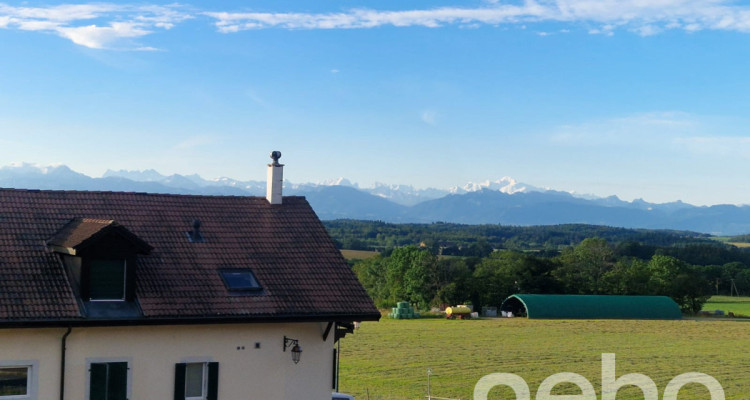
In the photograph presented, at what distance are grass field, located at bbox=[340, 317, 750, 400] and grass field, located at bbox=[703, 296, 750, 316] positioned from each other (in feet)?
79.0

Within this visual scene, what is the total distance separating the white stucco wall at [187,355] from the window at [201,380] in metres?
0.16

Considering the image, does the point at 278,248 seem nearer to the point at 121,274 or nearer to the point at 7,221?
the point at 121,274

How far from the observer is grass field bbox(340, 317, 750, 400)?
101 feet

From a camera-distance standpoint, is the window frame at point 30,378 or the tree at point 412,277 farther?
the tree at point 412,277

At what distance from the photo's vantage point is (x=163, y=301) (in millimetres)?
17688

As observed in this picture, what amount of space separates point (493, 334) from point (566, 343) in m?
7.25

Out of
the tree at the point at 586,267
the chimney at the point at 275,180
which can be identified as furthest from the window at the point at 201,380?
the tree at the point at 586,267

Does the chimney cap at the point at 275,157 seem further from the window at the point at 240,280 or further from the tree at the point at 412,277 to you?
the tree at the point at 412,277

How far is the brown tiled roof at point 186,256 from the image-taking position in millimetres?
17062

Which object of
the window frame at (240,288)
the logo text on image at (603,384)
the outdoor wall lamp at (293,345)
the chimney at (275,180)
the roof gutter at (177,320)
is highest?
the chimney at (275,180)

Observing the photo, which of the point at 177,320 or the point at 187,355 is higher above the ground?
the point at 177,320

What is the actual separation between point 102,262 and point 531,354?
29.0m

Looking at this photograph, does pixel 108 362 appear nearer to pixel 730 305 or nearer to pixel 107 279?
A: pixel 107 279

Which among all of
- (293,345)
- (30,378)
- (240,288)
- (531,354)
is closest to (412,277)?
(531,354)
